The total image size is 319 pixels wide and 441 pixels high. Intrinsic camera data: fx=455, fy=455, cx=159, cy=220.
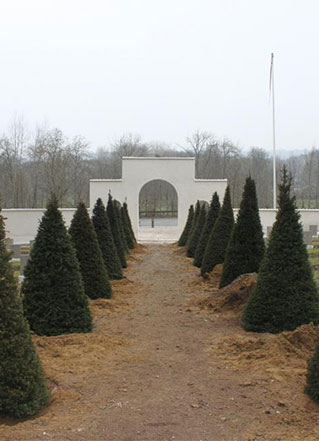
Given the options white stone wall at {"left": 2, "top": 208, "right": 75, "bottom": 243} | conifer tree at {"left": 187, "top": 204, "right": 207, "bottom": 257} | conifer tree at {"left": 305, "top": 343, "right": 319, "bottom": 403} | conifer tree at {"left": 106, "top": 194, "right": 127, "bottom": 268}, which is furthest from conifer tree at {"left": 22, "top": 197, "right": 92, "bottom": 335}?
white stone wall at {"left": 2, "top": 208, "right": 75, "bottom": 243}

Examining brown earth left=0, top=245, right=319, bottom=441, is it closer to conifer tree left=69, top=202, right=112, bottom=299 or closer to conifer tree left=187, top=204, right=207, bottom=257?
conifer tree left=69, top=202, right=112, bottom=299

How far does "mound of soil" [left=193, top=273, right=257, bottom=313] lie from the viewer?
29.3 feet

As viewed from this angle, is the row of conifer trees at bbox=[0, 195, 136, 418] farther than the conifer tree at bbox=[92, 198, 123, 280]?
No

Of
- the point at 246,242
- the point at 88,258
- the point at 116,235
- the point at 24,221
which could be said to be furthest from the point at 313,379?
the point at 24,221

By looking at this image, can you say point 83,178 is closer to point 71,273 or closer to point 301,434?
point 71,273

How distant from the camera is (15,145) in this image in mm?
43969

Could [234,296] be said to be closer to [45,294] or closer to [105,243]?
[45,294]

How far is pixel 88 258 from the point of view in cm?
962

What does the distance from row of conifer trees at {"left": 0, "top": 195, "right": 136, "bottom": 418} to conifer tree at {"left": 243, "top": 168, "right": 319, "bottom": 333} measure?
2.75 meters

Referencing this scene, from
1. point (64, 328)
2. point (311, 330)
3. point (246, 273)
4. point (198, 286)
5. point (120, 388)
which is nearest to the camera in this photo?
point (120, 388)

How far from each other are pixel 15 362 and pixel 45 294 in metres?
2.85

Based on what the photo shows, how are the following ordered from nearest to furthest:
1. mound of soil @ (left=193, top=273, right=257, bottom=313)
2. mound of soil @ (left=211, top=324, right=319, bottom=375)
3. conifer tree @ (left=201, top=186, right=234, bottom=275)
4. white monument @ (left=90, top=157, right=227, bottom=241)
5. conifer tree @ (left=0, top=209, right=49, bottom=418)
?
conifer tree @ (left=0, top=209, right=49, bottom=418), mound of soil @ (left=211, top=324, right=319, bottom=375), mound of soil @ (left=193, top=273, right=257, bottom=313), conifer tree @ (left=201, top=186, right=234, bottom=275), white monument @ (left=90, top=157, right=227, bottom=241)

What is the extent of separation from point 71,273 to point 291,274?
345 centimetres

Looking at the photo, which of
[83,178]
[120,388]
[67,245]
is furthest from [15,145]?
[120,388]
